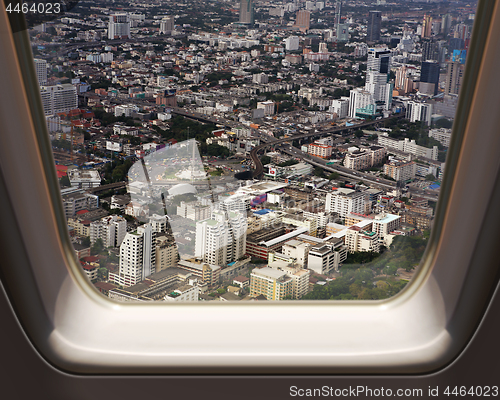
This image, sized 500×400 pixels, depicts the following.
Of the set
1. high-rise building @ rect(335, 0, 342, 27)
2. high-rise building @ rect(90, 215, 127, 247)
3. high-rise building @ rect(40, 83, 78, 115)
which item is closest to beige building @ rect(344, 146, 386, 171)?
high-rise building @ rect(335, 0, 342, 27)

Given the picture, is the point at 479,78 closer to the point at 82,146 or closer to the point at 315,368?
the point at 315,368

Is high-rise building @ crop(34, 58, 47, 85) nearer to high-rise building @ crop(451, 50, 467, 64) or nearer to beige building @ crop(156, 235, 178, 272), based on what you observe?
beige building @ crop(156, 235, 178, 272)

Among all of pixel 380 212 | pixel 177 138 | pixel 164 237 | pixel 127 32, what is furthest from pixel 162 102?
pixel 380 212

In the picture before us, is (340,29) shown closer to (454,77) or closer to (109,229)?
(454,77)

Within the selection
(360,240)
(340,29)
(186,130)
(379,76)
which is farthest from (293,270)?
(340,29)

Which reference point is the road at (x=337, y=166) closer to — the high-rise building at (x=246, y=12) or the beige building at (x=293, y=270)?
the beige building at (x=293, y=270)

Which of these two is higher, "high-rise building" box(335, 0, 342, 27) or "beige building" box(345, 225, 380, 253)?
"high-rise building" box(335, 0, 342, 27)
